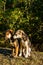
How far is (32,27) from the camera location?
21422mm

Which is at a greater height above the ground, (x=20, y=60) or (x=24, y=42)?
(x=24, y=42)

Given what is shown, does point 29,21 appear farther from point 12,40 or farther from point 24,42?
point 12,40

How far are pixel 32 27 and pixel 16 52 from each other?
10.6 metres

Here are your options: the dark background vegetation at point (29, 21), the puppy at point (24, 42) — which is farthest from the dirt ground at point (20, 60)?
the dark background vegetation at point (29, 21)

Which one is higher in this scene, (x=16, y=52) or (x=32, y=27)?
(x=16, y=52)

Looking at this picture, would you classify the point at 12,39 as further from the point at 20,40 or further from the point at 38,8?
the point at 38,8

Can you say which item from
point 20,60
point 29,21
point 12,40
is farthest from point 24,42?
point 29,21

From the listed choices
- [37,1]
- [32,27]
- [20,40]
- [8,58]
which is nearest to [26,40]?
[20,40]

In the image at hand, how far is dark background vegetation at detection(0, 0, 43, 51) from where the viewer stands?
20.7 metres

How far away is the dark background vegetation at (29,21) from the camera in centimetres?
2066

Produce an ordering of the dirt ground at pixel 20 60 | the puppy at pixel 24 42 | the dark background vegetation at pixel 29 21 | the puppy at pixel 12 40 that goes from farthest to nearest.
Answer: the dark background vegetation at pixel 29 21
the dirt ground at pixel 20 60
the puppy at pixel 12 40
the puppy at pixel 24 42

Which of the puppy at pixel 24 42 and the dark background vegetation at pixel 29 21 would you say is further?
the dark background vegetation at pixel 29 21

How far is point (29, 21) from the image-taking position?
22.2m

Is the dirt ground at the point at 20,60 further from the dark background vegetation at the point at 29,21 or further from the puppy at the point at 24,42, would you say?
the dark background vegetation at the point at 29,21
